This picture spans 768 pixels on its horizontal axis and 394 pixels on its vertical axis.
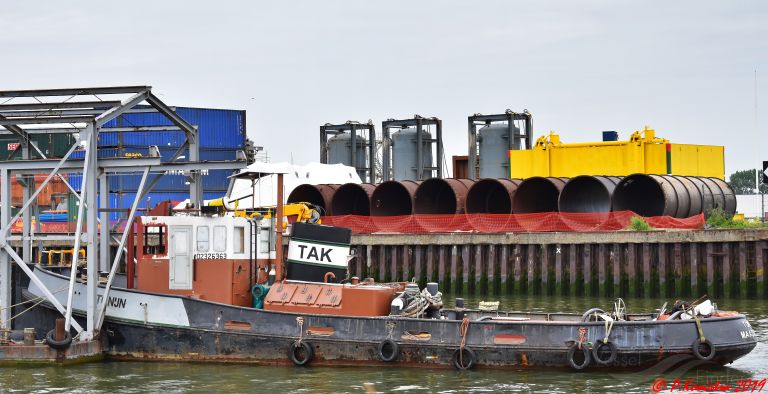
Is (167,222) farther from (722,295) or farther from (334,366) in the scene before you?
(722,295)

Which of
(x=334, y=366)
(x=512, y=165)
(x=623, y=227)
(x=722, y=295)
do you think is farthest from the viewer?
(x=512, y=165)

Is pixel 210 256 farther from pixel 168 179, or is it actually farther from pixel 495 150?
pixel 168 179

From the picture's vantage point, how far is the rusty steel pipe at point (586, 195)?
38656 mm

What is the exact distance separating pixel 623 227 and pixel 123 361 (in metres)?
19.2

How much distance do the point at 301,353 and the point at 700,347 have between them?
6482 millimetres

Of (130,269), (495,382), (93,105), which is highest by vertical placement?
(93,105)

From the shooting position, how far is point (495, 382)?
18547mm

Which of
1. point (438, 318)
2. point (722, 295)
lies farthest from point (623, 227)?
point (438, 318)

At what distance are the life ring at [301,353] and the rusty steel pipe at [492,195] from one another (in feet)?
66.9

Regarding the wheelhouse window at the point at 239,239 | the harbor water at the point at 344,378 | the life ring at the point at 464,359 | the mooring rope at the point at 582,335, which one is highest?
the wheelhouse window at the point at 239,239

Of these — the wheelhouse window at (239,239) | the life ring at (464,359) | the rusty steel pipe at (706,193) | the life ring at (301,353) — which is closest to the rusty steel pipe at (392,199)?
the rusty steel pipe at (706,193)

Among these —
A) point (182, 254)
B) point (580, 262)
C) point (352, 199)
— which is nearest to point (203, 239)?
point (182, 254)

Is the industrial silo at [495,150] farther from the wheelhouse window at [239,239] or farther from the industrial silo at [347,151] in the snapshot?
the wheelhouse window at [239,239]

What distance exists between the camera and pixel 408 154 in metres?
54.3
